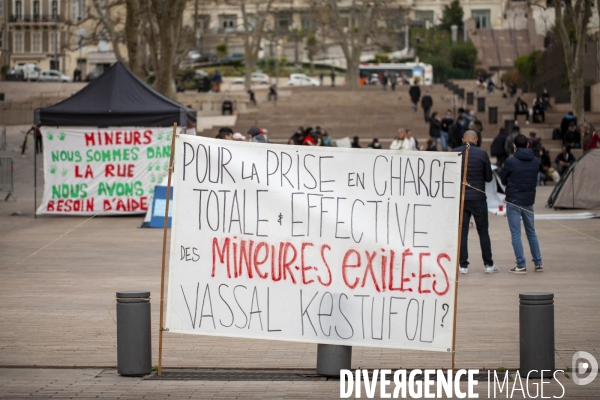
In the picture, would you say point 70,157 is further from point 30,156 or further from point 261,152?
point 30,156

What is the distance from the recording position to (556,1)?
34.6 metres

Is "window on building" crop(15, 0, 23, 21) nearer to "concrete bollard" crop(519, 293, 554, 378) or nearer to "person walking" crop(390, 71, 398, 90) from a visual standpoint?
"person walking" crop(390, 71, 398, 90)

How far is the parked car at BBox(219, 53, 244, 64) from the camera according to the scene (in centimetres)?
9181

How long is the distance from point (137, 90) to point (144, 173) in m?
1.68

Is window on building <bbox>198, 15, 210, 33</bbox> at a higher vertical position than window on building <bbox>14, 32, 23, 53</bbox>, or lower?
higher

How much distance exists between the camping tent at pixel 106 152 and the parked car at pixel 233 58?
2845 inches

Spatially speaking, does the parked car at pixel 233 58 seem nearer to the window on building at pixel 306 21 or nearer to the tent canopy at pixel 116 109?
the window on building at pixel 306 21

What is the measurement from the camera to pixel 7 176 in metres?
25.4

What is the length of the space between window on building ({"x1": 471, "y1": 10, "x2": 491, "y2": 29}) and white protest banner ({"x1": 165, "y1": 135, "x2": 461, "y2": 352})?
97.0 meters

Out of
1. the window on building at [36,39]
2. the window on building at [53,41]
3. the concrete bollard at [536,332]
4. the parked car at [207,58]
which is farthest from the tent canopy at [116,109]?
the window on building at [36,39]

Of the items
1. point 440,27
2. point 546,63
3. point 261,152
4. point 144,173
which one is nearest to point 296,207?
point 261,152

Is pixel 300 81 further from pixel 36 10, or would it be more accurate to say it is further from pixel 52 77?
pixel 36 10

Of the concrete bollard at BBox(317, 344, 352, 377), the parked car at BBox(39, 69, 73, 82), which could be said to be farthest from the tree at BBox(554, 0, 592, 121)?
the parked car at BBox(39, 69, 73, 82)

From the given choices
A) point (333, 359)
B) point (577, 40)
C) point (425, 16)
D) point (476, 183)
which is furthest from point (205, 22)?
point (333, 359)
